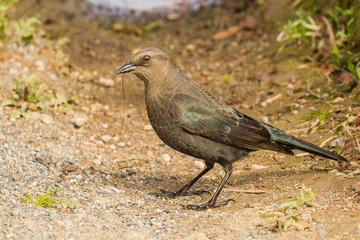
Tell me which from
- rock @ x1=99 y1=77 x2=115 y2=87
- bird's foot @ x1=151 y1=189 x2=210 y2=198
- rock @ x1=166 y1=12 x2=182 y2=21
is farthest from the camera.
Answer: rock @ x1=166 y1=12 x2=182 y2=21

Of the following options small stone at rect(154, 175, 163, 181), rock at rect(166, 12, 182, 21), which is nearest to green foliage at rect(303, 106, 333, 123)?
small stone at rect(154, 175, 163, 181)

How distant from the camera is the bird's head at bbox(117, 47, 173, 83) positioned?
5.36 meters

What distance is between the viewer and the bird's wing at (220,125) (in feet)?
17.0

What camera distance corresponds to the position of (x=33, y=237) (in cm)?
401

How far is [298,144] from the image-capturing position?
17.4 feet

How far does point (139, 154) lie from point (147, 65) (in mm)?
1497

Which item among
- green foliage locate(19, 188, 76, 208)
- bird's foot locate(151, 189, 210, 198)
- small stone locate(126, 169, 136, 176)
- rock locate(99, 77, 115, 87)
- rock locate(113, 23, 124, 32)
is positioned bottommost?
bird's foot locate(151, 189, 210, 198)

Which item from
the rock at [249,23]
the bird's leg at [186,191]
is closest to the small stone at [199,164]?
the bird's leg at [186,191]

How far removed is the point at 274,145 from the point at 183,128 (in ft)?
3.20

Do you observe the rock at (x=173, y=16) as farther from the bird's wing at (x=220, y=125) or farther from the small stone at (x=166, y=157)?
the bird's wing at (x=220, y=125)

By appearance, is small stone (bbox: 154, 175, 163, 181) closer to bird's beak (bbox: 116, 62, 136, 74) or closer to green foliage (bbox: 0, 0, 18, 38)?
bird's beak (bbox: 116, 62, 136, 74)

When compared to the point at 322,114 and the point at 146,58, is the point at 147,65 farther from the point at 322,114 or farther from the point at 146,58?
the point at 322,114

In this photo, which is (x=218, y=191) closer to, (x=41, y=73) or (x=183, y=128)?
(x=183, y=128)

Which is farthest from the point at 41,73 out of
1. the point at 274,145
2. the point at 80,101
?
the point at 274,145
